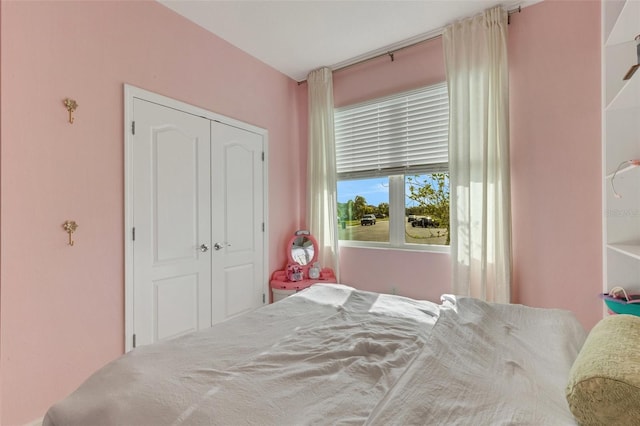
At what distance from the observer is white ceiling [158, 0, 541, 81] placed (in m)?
2.21

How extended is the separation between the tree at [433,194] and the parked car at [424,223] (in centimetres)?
4

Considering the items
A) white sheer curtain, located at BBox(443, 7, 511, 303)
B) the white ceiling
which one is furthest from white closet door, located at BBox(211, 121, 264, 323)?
white sheer curtain, located at BBox(443, 7, 511, 303)

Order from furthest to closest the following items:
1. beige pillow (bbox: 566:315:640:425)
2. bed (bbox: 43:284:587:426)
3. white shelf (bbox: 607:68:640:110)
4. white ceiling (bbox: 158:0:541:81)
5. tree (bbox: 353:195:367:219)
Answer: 1. tree (bbox: 353:195:367:219)
2. white ceiling (bbox: 158:0:541:81)
3. white shelf (bbox: 607:68:640:110)
4. bed (bbox: 43:284:587:426)
5. beige pillow (bbox: 566:315:640:425)

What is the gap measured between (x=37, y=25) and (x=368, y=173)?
2604mm

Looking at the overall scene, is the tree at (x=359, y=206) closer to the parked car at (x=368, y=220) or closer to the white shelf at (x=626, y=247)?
the parked car at (x=368, y=220)

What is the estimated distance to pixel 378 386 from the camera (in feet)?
2.89

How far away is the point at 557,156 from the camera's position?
212 cm

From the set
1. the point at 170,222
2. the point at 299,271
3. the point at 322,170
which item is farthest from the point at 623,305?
the point at 170,222

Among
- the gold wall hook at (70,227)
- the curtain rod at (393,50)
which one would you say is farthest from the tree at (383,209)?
the gold wall hook at (70,227)

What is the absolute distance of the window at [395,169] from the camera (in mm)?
2670

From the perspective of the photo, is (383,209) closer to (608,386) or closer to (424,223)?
(424,223)

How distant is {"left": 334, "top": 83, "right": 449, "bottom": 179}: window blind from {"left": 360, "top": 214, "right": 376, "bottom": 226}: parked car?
431 millimetres

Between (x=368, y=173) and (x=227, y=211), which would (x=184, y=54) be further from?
(x=368, y=173)

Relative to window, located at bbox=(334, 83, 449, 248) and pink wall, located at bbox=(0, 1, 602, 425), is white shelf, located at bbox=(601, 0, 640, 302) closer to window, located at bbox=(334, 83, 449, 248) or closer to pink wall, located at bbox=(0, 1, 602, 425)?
pink wall, located at bbox=(0, 1, 602, 425)
